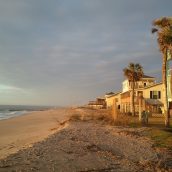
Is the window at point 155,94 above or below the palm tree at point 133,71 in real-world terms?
below

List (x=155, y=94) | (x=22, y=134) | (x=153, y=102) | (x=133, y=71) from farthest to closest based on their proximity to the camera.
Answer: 1. (x=155, y=94)
2. (x=153, y=102)
3. (x=133, y=71)
4. (x=22, y=134)

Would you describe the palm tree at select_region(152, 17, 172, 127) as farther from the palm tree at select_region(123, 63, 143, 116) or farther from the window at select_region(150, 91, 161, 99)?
the window at select_region(150, 91, 161, 99)

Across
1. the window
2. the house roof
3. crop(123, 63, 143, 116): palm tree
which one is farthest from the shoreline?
the window

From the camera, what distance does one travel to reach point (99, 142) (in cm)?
1457

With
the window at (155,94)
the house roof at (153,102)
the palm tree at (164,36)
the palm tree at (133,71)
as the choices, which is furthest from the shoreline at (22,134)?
the window at (155,94)

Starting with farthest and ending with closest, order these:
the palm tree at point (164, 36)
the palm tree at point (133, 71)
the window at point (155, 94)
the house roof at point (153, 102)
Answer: the window at point (155, 94)
the house roof at point (153, 102)
the palm tree at point (133, 71)
the palm tree at point (164, 36)

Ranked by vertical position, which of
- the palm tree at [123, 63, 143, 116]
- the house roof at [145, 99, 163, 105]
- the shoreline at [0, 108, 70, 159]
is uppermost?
the palm tree at [123, 63, 143, 116]

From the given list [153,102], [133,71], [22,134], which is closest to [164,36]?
[22,134]

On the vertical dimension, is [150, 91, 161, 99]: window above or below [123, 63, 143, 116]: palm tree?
below

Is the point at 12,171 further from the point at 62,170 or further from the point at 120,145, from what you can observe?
the point at 120,145

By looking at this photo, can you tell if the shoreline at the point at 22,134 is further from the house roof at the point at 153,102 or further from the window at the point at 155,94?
the window at the point at 155,94

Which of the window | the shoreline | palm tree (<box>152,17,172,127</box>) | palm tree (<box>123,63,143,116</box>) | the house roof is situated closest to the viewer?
the shoreline

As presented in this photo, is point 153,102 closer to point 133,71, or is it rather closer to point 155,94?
point 155,94

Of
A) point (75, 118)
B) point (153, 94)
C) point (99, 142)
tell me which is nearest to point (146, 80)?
point (153, 94)
